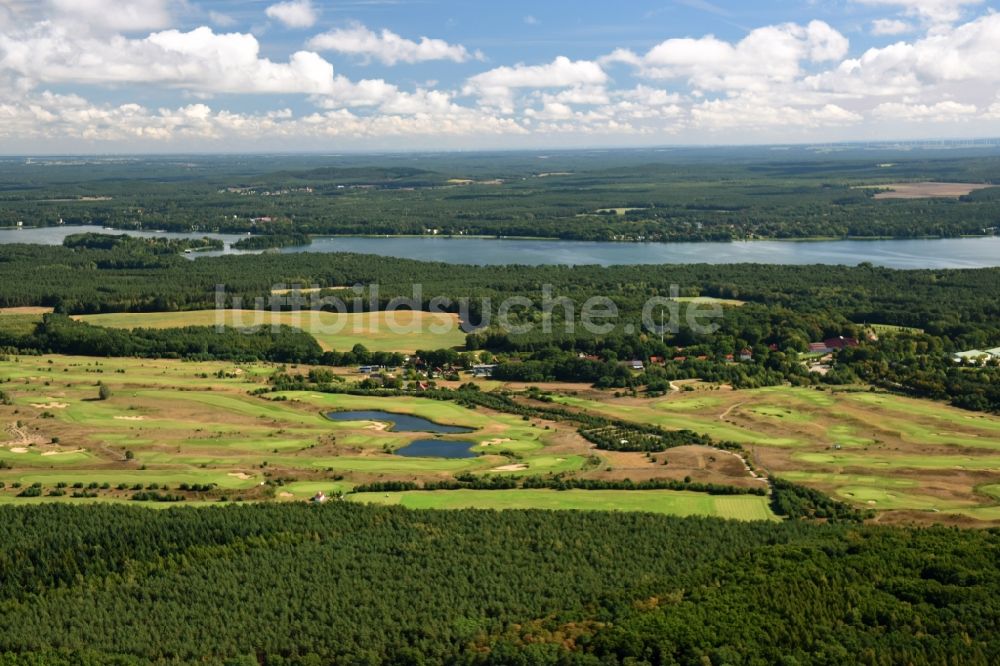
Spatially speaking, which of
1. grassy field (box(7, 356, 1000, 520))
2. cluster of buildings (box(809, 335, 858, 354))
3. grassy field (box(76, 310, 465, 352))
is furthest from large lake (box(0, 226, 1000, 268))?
grassy field (box(7, 356, 1000, 520))

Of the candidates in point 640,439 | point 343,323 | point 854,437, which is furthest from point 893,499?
point 343,323

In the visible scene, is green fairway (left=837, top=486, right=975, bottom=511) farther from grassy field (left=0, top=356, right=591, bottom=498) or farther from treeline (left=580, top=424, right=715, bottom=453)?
grassy field (left=0, top=356, right=591, bottom=498)

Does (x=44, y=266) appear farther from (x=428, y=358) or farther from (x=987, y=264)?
(x=987, y=264)

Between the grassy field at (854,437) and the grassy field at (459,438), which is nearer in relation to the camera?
the grassy field at (854,437)

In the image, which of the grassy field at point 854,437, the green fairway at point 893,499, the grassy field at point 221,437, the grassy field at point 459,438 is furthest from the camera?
the grassy field at point 221,437

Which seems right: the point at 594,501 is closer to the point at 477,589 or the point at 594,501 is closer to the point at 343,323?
the point at 477,589

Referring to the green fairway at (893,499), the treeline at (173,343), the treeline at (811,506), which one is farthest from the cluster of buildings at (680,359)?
the green fairway at (893,499)

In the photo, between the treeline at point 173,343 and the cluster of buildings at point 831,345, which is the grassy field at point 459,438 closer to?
the treeline at point 173,343

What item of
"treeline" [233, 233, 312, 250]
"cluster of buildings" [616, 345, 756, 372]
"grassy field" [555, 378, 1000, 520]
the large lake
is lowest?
"grassy field" [555, 378, 1000, 520]
